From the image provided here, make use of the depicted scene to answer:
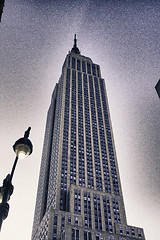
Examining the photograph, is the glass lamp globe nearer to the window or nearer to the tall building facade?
the tall building facade

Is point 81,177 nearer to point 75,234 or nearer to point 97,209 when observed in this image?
point 97,209

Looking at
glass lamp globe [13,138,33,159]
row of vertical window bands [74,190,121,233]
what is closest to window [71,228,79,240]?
row of vertical window bands [74,190,121,233]

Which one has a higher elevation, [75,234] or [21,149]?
[75,234]

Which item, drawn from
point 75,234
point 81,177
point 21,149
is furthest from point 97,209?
point 21,149

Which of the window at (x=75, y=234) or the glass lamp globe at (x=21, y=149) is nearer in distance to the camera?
the glass lamp globe at (x=21, y=149)

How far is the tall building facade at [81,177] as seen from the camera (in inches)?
3526

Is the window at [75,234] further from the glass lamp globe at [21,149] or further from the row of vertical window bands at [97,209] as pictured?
the glass lamp globe at [21,149]

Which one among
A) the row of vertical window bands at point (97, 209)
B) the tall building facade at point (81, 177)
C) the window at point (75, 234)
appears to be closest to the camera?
the window at point (75, 234)

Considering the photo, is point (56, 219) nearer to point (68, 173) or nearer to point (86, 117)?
point (68, 173)

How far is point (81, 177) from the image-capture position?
11344cm

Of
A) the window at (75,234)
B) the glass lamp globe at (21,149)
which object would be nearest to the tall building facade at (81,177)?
the window at (75,234)

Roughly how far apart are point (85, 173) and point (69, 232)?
3876 centimetres

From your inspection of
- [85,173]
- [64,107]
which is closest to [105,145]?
[85,173]

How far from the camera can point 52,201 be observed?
10656 centimetres
